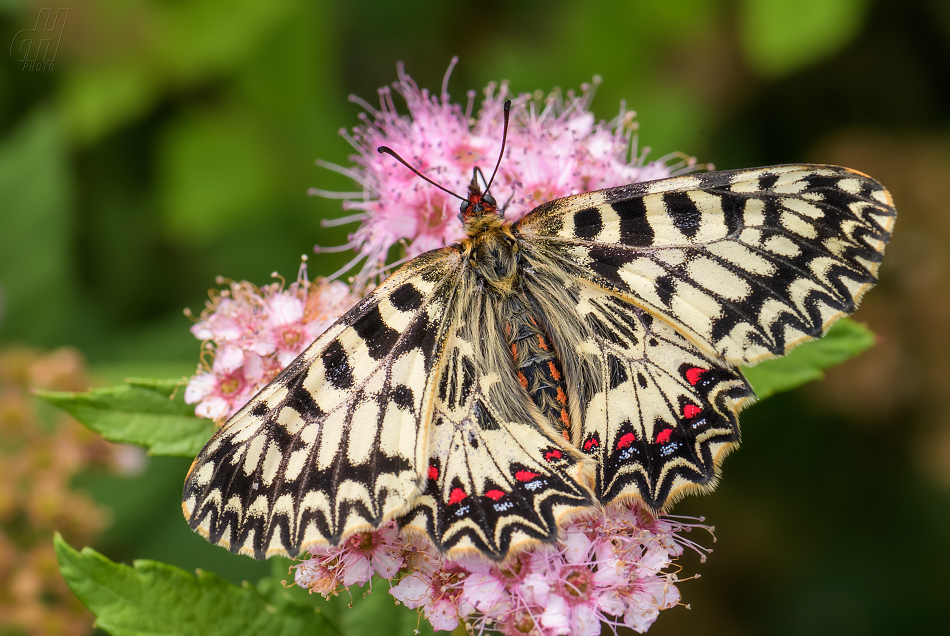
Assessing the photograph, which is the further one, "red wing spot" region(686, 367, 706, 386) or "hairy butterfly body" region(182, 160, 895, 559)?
"red wing spot" region(686, 367, 706, 386)

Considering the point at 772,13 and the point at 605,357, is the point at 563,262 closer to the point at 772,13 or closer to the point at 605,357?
the point at 605,357

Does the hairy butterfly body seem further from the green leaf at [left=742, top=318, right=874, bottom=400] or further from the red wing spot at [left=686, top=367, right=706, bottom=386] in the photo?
the green leaf at [left=742, top=318, right=874, bottom=400]

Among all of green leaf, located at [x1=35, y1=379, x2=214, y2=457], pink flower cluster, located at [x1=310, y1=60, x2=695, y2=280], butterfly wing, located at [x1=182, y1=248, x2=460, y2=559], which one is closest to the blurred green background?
pink flower cluster, located at [x1=310, y1=60, x2=695, y2=280]

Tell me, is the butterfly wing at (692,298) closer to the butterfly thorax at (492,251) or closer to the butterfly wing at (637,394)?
the butterfly wing at (637,394)

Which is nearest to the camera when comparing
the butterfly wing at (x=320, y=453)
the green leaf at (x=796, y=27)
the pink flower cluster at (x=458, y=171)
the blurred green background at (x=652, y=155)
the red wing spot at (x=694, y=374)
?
the butterfly wing at (x=320, y=453)

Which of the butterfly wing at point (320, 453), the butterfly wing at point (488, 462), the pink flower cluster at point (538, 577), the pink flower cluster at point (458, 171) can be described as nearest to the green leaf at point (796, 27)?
the pink flower cluster at point (458, 171)
